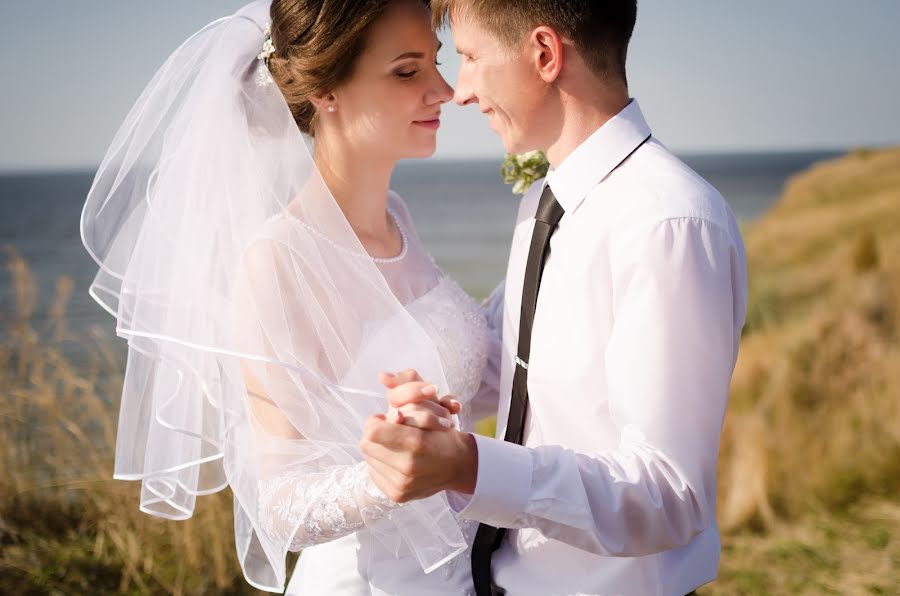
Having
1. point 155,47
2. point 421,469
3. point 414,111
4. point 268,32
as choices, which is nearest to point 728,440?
point 414,111

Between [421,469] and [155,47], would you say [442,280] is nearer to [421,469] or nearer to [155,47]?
[421,469]

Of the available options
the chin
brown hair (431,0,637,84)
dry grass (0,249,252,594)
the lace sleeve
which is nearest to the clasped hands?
the lace sleeve

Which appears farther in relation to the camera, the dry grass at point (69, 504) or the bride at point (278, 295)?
the dry grass at point (69, 504)

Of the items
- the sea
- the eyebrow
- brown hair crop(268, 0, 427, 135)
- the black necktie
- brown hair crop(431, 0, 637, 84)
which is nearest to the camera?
brown hair crop(431, 0, 637, 84)

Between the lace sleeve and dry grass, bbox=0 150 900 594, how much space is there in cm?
214

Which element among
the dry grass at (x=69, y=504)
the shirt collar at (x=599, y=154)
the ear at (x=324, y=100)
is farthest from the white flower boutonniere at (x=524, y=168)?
the dry grass at (x=69, y=504)

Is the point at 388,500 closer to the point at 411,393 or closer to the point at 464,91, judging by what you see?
the point at 411,393

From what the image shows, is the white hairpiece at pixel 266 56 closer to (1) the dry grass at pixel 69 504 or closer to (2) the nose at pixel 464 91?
(2) the nose at pixel 464 91

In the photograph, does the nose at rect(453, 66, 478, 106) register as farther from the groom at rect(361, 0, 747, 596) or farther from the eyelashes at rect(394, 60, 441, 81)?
the eyelashes at rect(394, 60, 441, 81)

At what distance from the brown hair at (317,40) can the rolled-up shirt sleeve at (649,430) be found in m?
1.20

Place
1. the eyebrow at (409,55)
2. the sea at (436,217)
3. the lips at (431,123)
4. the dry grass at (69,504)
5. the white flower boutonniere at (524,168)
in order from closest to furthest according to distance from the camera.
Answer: the eyebrow at (409,55) < the lips at (431,123) < the white flower boutonniere at (524,168) < the dry grass at (69,504) < the sea at (436,217)

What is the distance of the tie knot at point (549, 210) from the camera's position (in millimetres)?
2166

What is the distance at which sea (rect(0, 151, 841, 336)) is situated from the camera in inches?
975

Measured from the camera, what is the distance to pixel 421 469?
60.9 inches
